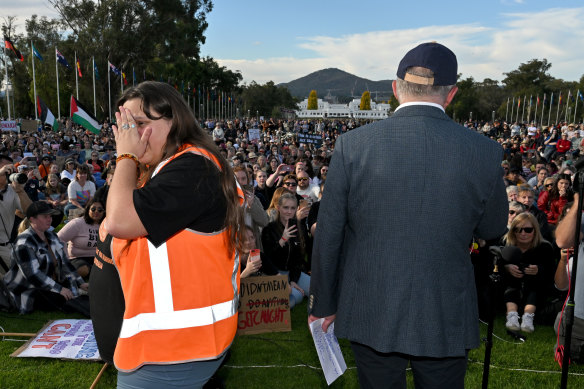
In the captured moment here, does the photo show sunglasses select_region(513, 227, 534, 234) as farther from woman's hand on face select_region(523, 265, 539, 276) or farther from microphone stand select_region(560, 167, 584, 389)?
microphone stand select_region(560, 167, 584, 389)

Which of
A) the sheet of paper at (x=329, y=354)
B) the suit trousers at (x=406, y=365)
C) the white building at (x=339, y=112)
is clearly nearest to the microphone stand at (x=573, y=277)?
the suit trousers at (x=406, y=365)

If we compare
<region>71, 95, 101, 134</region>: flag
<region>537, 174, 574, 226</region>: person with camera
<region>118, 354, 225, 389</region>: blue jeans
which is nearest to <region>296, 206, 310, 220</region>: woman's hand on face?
<region>537, 174, 574, 226</region>: person with camera

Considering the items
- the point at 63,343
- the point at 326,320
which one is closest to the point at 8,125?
the point at 63,343

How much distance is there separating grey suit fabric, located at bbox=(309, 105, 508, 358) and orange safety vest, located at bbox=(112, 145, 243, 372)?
0.52 meters

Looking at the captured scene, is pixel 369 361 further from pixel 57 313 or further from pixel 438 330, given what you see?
pixel 57 313

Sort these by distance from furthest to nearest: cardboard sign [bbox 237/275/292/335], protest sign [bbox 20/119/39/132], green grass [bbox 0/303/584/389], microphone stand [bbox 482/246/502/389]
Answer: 1. protest sign [bbox 20/119/39/132]
2. cardboard sign [bbox 237/275/292/335]
3. green grass [bbox 0/303/584/389]
4. microphone stand [bbox 482/246/502/389]

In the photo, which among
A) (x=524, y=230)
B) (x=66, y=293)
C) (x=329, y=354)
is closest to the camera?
(x=329, y=354)

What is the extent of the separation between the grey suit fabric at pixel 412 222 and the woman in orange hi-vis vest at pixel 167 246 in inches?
18.2

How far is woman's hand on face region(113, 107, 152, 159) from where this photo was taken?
5.69 ft

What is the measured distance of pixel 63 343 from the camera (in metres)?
4.84

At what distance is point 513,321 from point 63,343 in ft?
16.1

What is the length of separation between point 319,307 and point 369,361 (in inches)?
11.6

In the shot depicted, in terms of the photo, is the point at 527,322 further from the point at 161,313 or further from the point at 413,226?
the point at 161,313

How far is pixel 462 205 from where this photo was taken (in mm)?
1819
